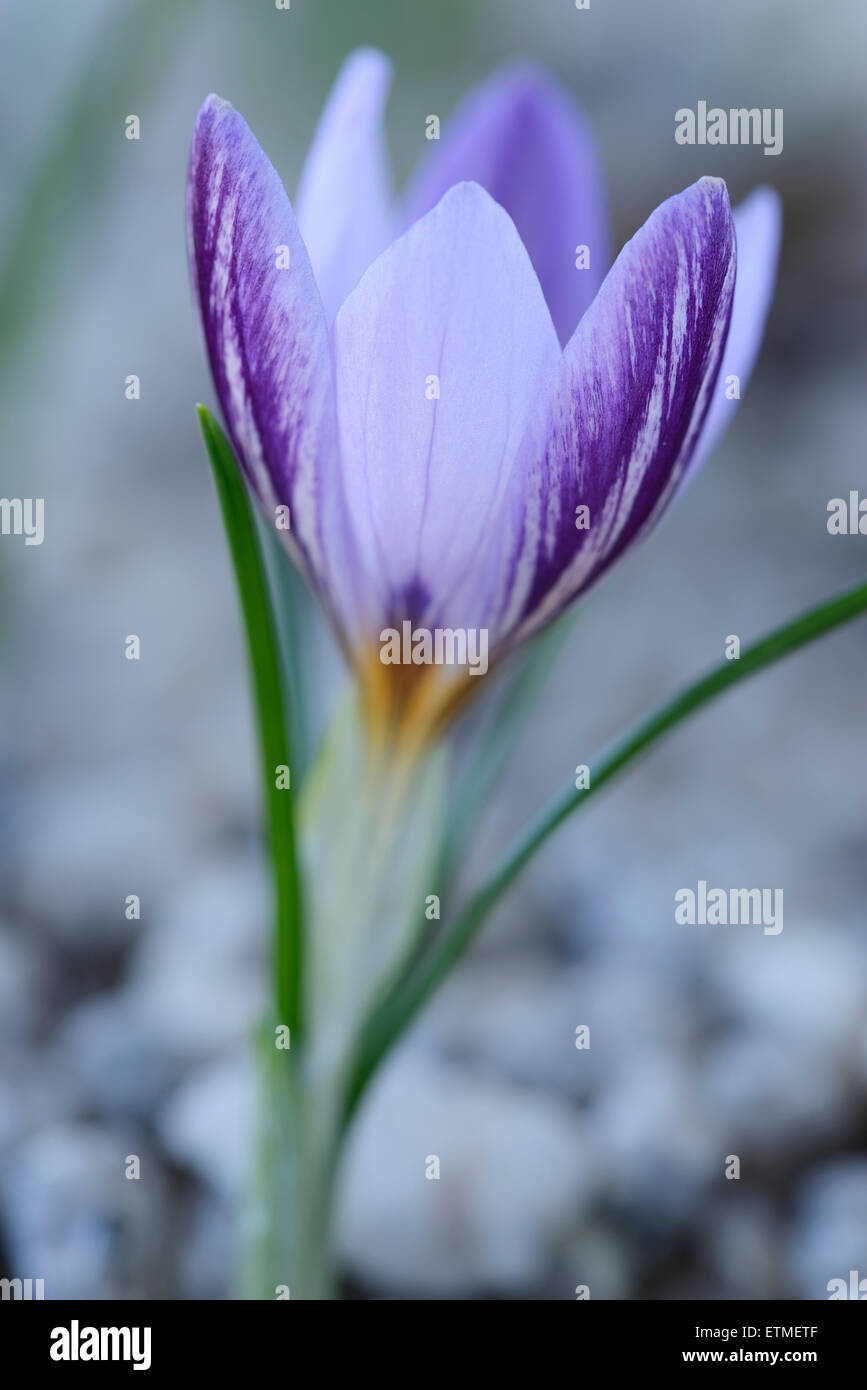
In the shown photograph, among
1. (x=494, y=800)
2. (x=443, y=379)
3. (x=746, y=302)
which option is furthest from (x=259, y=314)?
(x=494, y=800)

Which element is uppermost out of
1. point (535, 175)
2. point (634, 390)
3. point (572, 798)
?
point (535, 175)

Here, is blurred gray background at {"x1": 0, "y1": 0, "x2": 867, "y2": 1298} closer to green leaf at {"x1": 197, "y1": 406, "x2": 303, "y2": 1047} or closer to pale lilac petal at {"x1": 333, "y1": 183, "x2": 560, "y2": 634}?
green leaf at {"x1": 197, "y1": 406, "x2": 303, "y2": 1047}

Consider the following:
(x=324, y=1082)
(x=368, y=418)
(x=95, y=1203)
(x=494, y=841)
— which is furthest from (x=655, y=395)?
(x=494, y=841)

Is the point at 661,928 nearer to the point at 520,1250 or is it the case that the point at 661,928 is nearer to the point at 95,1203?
the point at 520,1250

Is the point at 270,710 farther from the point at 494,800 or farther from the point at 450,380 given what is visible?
the point at 494,800

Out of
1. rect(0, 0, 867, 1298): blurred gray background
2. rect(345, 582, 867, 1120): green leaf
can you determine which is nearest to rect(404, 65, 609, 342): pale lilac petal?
rect(345, 582, 867, 1120): green leaf

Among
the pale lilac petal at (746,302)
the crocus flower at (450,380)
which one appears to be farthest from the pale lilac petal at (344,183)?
the pale lilac petal at (746,302)
